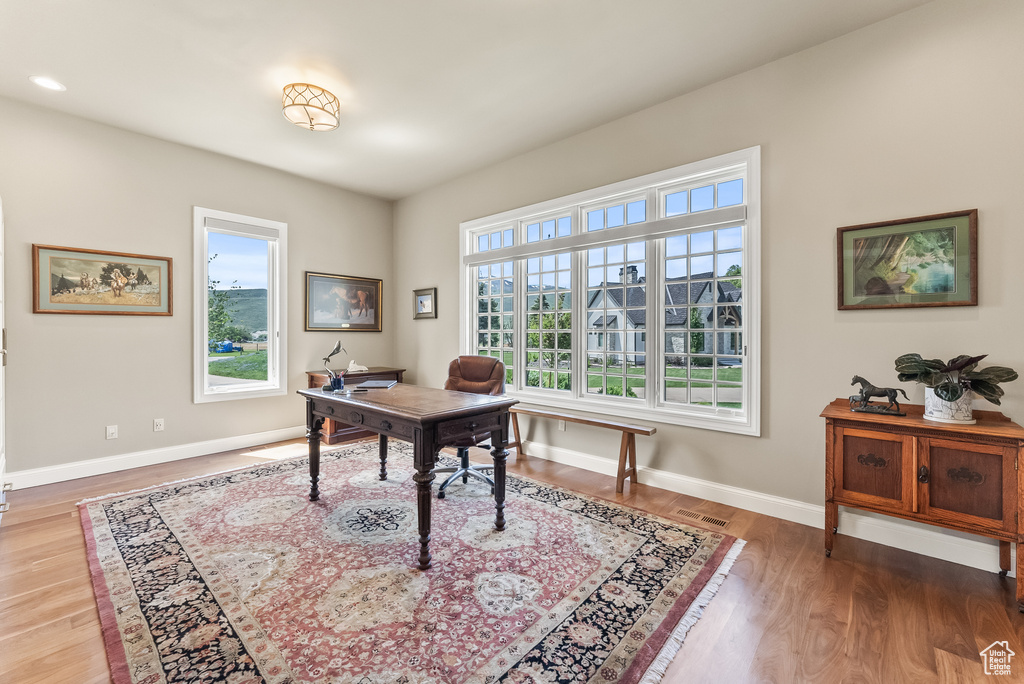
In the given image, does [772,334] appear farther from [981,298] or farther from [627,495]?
[627,495]

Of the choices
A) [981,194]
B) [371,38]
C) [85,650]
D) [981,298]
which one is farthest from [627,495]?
[371,38]

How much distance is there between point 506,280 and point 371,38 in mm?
2435

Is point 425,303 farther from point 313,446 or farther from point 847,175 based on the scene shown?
point 847,175

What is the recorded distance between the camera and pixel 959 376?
2.06 metres

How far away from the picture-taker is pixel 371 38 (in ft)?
8.51

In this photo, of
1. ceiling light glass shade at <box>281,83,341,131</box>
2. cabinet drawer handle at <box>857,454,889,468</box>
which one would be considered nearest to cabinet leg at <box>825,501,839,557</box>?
cabinet drawer handle at <box>857,454,889,468</box>

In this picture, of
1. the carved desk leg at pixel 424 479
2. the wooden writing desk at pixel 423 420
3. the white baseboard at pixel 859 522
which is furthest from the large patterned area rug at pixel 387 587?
the white baseboard at pixel 859 522

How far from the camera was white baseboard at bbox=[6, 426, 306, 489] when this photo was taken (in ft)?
10.9

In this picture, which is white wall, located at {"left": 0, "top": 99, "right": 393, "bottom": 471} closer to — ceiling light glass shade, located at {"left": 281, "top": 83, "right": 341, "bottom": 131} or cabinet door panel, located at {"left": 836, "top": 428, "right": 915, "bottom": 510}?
ceiling light glass shade, located at {"left": 281, "top": 83, "right": 341, "bottom": 131}

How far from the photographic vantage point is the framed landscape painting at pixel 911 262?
7.31 ft

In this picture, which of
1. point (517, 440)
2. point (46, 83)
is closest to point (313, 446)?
point (517, 440)

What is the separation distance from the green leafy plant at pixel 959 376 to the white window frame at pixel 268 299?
5.35m

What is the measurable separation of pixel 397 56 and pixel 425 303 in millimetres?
2951

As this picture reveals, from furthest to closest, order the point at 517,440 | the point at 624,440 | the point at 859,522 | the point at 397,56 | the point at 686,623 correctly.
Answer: the point at 517,440, the point at 624,440, the point at 397,56, the point at 859,522, the point at 686,623
